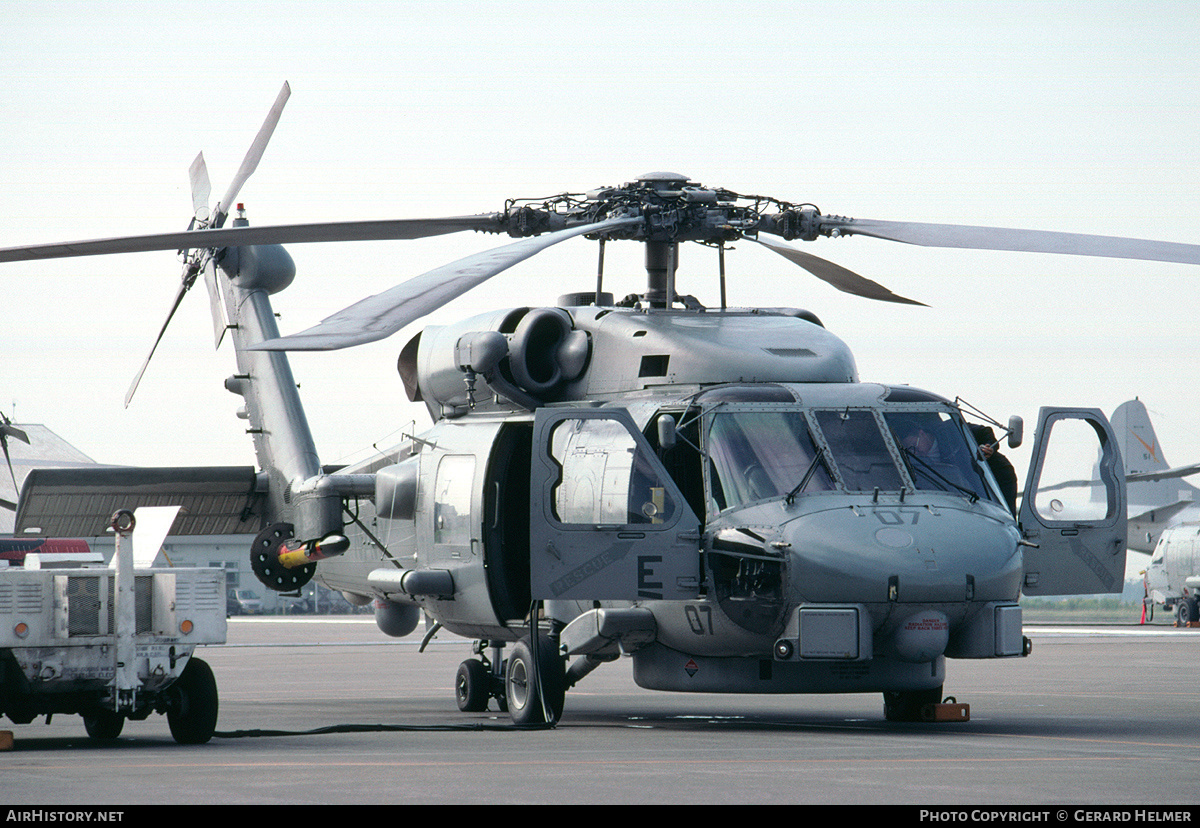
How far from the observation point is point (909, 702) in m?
14.0

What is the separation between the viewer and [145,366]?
1914cm

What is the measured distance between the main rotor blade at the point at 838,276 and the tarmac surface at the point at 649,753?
13.5ft

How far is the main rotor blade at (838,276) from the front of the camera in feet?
50.7

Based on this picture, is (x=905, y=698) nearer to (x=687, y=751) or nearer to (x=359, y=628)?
(x=687, y=751)

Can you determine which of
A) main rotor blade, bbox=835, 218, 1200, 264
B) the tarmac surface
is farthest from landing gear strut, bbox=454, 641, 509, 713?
main rotor blade, bbox=835, 218, 1200, 264

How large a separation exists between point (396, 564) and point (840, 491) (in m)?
5.48

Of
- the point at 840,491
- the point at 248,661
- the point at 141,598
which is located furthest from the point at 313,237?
the point at 248,661

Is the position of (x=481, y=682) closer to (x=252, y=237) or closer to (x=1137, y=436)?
(x=252, y=237)

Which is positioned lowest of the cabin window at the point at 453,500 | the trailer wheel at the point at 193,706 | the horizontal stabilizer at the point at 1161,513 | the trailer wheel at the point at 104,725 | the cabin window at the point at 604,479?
the horizontal stabilizer at the point at 1161,513

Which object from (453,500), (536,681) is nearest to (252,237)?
(453,500)

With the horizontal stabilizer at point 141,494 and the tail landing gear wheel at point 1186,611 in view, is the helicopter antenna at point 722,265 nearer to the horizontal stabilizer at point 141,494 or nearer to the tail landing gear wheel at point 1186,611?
the horizontal stabilizer at point 141,494

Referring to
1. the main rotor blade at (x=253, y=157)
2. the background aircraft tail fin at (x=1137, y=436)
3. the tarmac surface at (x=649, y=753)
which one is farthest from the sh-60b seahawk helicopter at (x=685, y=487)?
the background aircraft tail fin at (x=1137, y=436)

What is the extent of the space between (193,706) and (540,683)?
299cm

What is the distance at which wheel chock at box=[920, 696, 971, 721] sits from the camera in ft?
45.9
